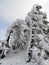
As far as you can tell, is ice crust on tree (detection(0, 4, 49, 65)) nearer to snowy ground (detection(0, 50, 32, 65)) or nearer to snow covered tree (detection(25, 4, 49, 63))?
snow covered tree (detection(25, 4, 49, 63))

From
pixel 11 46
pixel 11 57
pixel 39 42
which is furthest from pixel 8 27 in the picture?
pixel 39 42

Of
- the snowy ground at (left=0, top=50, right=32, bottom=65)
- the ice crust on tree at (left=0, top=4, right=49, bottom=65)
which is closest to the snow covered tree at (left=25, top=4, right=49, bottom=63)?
the ice crust on tree at (left=0, top=4, right=49, bottom=65)

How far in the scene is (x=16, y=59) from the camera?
24.8m

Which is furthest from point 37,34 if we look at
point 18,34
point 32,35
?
point 18,34

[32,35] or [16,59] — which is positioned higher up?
[32,35]

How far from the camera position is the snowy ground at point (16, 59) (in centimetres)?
2361

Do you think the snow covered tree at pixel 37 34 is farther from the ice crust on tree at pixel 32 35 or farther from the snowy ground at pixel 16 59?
the snowy ground at pixel 16 59

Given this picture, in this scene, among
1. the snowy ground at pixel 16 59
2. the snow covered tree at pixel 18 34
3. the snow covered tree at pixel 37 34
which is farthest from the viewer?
the snow covered tree at pixel 18 34

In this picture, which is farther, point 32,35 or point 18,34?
point 18,34

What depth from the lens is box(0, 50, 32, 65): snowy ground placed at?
23.6 meters

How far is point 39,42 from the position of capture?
2314 centimetres

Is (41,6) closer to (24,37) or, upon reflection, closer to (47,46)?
(24,37)

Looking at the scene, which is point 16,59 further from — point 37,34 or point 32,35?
point 37,34

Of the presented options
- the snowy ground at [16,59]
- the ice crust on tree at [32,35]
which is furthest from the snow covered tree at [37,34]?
the snowy ground at [16,59]
